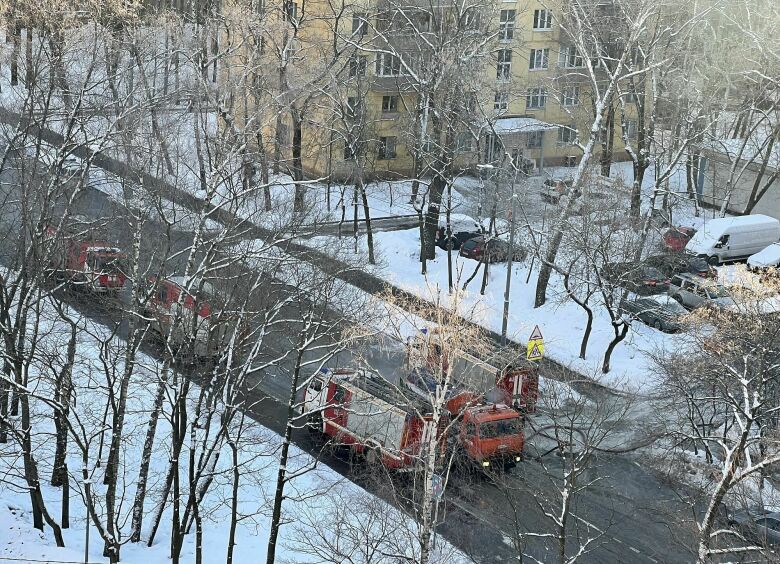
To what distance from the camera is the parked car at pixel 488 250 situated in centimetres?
3596

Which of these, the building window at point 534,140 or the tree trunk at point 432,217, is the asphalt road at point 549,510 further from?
the building window at point 534,140

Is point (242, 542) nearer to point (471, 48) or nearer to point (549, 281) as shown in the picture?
point (549, 281)

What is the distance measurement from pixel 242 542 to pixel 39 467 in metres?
6.12

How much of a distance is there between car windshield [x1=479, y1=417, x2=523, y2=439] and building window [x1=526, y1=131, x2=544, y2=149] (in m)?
27.2

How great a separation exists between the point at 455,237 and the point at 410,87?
8126mm

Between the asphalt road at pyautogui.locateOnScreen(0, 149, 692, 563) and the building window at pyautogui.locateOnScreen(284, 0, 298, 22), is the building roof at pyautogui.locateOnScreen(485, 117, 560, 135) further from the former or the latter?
the asphalt road at pyautogui.locateOnScreen(0, 149, 692, 563)

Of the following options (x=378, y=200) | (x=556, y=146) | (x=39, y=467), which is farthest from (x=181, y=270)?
(x=556, y=146)

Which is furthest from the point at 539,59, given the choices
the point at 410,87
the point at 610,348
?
the point at 610,348

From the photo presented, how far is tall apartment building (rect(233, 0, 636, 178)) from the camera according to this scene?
1475 inches

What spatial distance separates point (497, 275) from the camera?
120 feet

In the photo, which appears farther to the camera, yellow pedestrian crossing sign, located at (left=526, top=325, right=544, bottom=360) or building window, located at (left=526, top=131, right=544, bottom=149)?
building window, located at (left=526, top=131, right=544, bottom=149)

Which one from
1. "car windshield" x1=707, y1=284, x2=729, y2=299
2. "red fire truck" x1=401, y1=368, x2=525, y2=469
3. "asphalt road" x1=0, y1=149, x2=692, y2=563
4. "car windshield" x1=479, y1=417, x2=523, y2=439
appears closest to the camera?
"asphalt road" x1=0, y1=149, x2=692, y2=563

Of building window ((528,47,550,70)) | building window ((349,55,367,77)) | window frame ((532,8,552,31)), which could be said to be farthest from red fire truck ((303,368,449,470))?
window frame ((532,8,552,31))

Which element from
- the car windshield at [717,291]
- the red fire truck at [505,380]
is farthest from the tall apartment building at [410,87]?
the red fire truck at [505,380]
